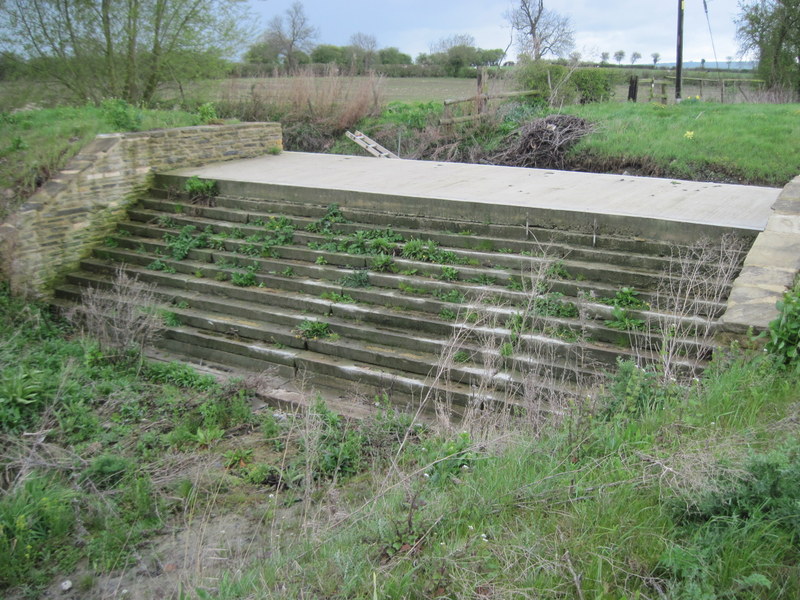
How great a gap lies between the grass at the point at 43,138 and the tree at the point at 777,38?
21.0 m

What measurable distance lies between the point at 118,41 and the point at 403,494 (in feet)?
46.0

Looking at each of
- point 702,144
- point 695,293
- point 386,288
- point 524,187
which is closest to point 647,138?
point 702,144

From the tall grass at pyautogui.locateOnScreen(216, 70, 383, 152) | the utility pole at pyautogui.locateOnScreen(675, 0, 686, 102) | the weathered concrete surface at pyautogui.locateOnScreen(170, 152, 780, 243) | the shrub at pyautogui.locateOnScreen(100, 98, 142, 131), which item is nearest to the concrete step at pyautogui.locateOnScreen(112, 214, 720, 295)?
the weathered concrete surface at pyautogui.locateOnScreen(170, 152, 780, 243)

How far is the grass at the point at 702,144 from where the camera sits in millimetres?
12906

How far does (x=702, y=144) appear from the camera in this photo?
14.0m

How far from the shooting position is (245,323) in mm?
7746

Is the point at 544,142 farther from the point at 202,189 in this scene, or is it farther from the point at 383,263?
the point at 383,263

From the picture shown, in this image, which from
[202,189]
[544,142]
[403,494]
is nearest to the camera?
[403,494]

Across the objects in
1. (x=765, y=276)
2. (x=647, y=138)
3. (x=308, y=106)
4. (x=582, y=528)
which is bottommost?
(x=582, y=528)

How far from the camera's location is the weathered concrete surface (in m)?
7.04

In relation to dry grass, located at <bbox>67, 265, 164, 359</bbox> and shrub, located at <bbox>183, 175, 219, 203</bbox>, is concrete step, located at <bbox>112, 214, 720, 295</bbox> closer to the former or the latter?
shrub, located at <bbox>183, 175, 219, 203</bbox>

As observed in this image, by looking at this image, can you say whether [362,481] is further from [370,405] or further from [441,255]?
[441,255]

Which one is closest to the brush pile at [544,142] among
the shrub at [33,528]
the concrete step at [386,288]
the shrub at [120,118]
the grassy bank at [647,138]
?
the grassy bank at [647,138]

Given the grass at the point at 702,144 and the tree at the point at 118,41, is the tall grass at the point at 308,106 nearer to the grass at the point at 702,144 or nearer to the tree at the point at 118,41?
the tree at the point at 118,41
